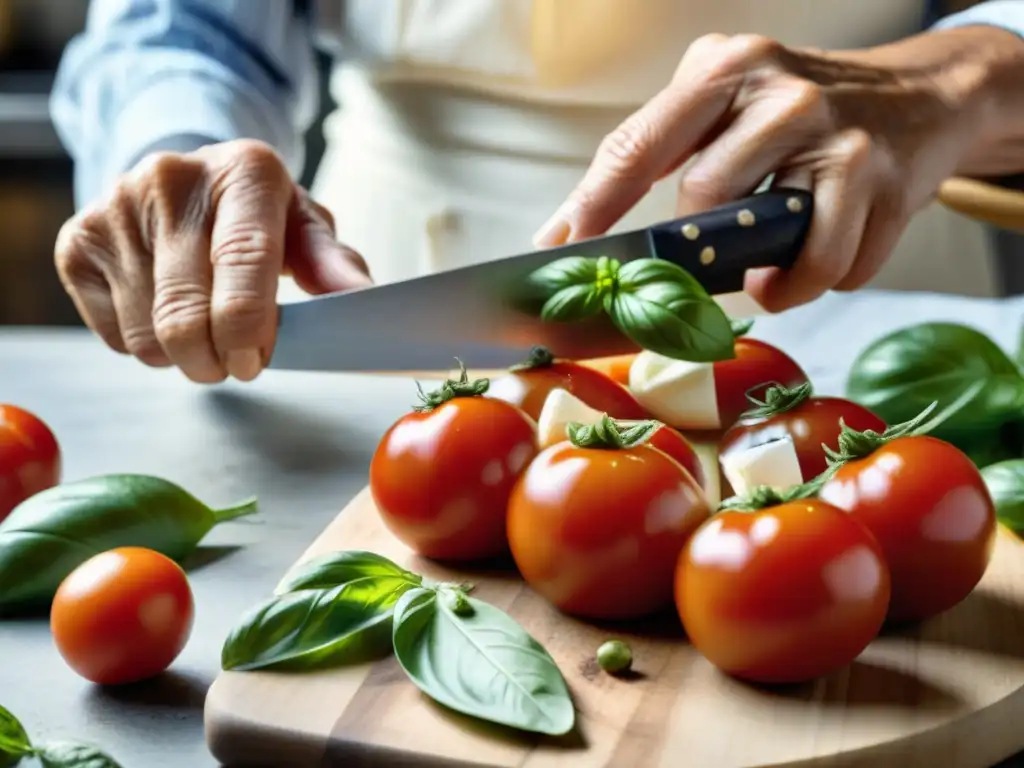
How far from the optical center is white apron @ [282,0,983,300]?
1.45m

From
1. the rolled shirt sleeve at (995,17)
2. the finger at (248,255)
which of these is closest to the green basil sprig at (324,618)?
the finger at (248,255)

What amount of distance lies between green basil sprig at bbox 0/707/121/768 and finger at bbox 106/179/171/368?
50cm

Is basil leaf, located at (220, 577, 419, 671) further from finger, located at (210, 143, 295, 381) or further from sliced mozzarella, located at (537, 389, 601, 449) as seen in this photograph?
finger, located at (210, 143, 295, 381)

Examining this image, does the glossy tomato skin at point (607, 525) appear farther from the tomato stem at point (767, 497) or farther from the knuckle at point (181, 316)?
the knuckle at point (181, 316)

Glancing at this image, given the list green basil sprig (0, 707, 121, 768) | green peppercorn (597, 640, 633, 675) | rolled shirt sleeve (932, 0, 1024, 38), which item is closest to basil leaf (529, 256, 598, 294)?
green peppercorn (597, 640, 633, 675)

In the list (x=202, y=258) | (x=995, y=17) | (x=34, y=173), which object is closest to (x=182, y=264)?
(x=202, y=258)

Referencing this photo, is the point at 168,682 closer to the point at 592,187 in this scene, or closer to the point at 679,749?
the point at 679,749

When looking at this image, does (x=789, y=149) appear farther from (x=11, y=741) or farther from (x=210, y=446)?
(x=11, y=741)

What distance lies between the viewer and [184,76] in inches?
56.9

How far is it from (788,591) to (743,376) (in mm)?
360

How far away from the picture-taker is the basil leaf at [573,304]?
0.99 meters

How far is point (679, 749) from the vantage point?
68 centimetres

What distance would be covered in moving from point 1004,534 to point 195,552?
56cm

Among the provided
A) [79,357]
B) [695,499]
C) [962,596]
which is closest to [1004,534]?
[962,596]
